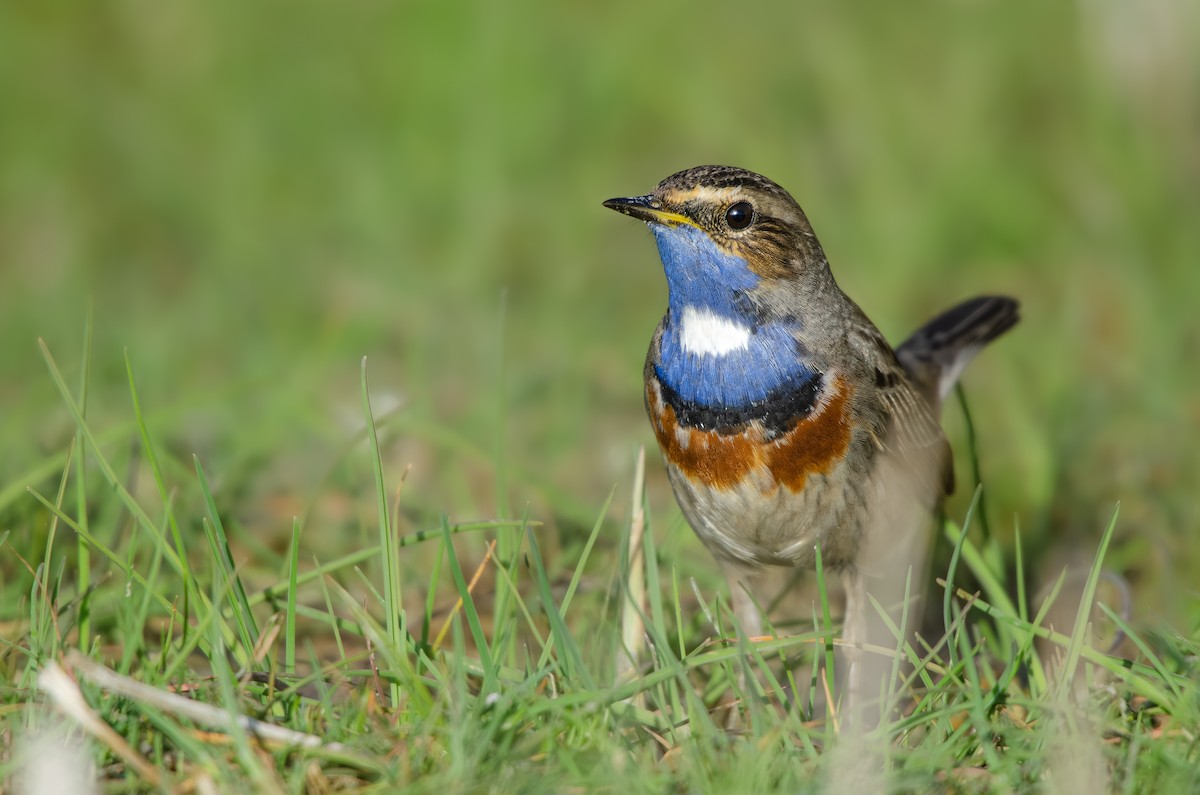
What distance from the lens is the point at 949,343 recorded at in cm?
628

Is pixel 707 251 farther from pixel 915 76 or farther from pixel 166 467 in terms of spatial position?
pixel 915 76

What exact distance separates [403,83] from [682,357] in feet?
20.7

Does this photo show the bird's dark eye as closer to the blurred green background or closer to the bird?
the bird

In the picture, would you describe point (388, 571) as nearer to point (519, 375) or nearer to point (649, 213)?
point (649, 213)

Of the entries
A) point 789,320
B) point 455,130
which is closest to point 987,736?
point 789,320

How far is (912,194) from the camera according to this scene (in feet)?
30.9

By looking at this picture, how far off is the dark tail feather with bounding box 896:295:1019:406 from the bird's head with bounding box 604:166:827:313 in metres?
1.43

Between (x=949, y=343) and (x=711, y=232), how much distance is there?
5.85 ft

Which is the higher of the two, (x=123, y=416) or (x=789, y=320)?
(x=789, y=320)

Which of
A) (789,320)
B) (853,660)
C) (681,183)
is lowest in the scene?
(853,660)

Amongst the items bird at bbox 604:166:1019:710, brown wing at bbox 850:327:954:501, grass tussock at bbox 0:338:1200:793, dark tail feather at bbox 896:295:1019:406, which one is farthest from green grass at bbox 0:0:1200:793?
dark tail feather at bbox 896:295:1019:406

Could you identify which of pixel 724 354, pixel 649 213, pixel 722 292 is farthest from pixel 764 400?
pixel 649 213

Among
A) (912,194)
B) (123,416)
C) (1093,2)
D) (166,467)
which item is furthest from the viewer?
(1093,2)

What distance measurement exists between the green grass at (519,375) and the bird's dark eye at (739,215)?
0.95m
